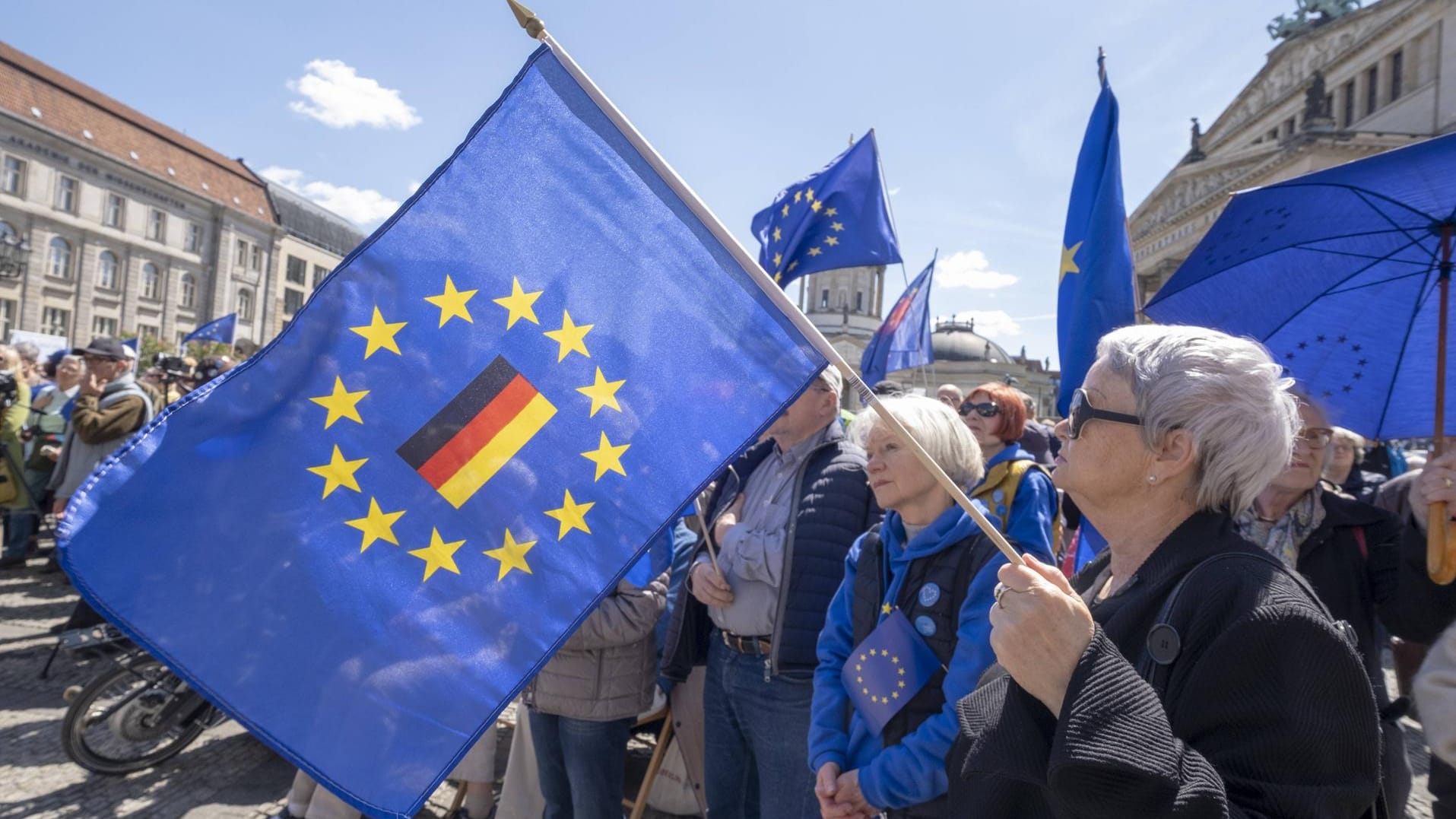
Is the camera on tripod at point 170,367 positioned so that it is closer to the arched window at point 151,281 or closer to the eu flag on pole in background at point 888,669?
the eu flag on pole in background at point 888,669

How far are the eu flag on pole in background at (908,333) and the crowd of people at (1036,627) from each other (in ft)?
20.3

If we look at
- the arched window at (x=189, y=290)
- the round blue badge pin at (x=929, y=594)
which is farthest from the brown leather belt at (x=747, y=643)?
the arched window at (x=189, y=290)

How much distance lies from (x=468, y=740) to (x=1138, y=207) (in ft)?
190

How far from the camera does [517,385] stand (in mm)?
1899

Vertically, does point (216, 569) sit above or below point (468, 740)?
above

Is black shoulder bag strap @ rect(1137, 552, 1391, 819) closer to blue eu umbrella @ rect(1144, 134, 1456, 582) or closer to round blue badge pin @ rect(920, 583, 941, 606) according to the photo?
round blue badge pin @ rect(920, 583, 941, 606)

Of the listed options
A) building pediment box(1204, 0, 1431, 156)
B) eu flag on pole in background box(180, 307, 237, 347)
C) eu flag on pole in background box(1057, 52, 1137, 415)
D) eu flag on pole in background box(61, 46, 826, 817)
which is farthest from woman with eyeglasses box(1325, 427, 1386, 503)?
building pediment box(1204, 0, 1431, 156)

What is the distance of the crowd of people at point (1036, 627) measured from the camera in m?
1.08

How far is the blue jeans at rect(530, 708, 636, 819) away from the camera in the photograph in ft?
→ 9.06

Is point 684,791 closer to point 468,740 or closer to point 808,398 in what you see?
point 808,398

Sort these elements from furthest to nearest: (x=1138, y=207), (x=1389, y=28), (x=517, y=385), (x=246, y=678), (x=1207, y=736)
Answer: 1. (x=1138, y=207)
2. (x=1389, y=28)
3. (x=517, y=385)
4. (x=246, y=678)
5. (x=1207, y=736)

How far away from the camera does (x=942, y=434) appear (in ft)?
7.97

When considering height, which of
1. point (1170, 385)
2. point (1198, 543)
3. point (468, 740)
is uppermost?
point (1170, 385)

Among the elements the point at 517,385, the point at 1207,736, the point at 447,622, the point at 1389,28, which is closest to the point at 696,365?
the point at 517,385
